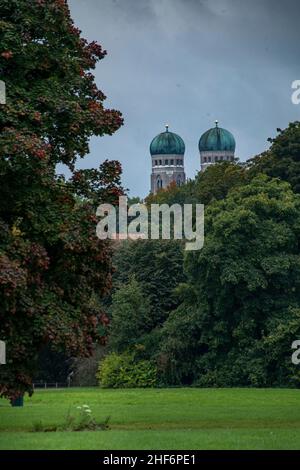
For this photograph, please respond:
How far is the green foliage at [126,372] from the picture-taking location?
297 feet

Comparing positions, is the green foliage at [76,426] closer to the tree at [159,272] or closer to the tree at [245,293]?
the tree at [245,293]

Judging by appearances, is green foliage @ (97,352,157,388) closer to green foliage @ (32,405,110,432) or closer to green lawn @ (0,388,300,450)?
green lawn @ (0,388,300,450)

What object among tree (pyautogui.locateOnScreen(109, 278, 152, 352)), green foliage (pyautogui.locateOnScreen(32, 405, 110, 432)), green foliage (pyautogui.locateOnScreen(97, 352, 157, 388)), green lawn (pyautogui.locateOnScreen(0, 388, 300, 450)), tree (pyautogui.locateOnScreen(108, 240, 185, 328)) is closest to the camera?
green lawn (pyautogui.locateOnScreen(0, 388, 300, 450))

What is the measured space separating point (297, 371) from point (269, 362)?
2.17 m

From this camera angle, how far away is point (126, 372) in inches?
3622

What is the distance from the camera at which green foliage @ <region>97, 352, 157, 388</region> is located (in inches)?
3568

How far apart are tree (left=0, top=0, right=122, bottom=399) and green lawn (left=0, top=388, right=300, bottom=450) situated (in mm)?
2226

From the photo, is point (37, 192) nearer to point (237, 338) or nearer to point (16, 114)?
point (16, 114)

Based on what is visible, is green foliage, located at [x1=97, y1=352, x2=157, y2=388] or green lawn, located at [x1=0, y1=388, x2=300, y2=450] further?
green foliage, located at [x1=97, y1=352, x2=157, y2=388]

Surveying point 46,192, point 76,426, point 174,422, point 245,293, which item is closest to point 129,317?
point 245,293

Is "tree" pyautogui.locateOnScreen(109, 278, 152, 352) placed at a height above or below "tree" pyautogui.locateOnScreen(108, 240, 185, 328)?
below

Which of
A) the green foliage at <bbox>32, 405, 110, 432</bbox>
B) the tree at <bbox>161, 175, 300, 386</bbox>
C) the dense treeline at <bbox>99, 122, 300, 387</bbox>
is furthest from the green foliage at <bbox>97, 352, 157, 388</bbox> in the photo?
the green foliage at <bbox>32, 405, 110, 432</bbox>
